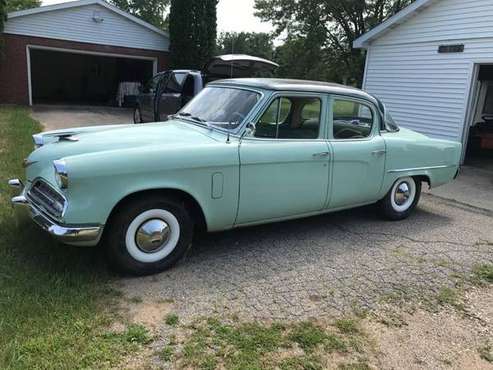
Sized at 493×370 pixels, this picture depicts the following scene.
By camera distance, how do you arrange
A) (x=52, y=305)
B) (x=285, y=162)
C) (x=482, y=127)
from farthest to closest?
1. (x=482, y=127)
2. (x=285, y=162)
3. (x=52, y=305)

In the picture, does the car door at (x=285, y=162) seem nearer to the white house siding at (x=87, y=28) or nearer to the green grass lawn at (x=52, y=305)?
the green grass lawn at (x=52, y=305)

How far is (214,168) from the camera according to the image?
152 inches

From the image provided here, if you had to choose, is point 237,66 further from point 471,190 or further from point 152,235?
point 152,235

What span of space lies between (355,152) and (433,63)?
24.6ft

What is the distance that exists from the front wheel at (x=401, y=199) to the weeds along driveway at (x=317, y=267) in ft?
0.44

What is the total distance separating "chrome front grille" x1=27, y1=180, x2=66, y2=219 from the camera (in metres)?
3.42

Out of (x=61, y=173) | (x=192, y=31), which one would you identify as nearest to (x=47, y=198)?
(x=61, y=173)

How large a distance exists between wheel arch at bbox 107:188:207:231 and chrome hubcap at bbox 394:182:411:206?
2833 mm

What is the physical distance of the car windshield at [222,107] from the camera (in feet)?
14.2

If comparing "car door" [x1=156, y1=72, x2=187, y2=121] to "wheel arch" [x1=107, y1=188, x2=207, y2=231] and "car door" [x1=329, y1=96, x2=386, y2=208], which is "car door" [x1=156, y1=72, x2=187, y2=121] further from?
"wheel arch" [x1=107, y1=188, x2=207, y2=231]

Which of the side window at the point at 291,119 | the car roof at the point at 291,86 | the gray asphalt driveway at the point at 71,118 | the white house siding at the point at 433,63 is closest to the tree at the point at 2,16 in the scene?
the gray asphalt driveway at the point at 71,118

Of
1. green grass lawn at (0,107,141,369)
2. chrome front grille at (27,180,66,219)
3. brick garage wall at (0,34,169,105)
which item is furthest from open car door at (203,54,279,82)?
brick garage wall at (0,34,169,105)

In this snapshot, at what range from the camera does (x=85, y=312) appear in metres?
3.12

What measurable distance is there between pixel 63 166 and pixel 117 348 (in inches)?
55.7
